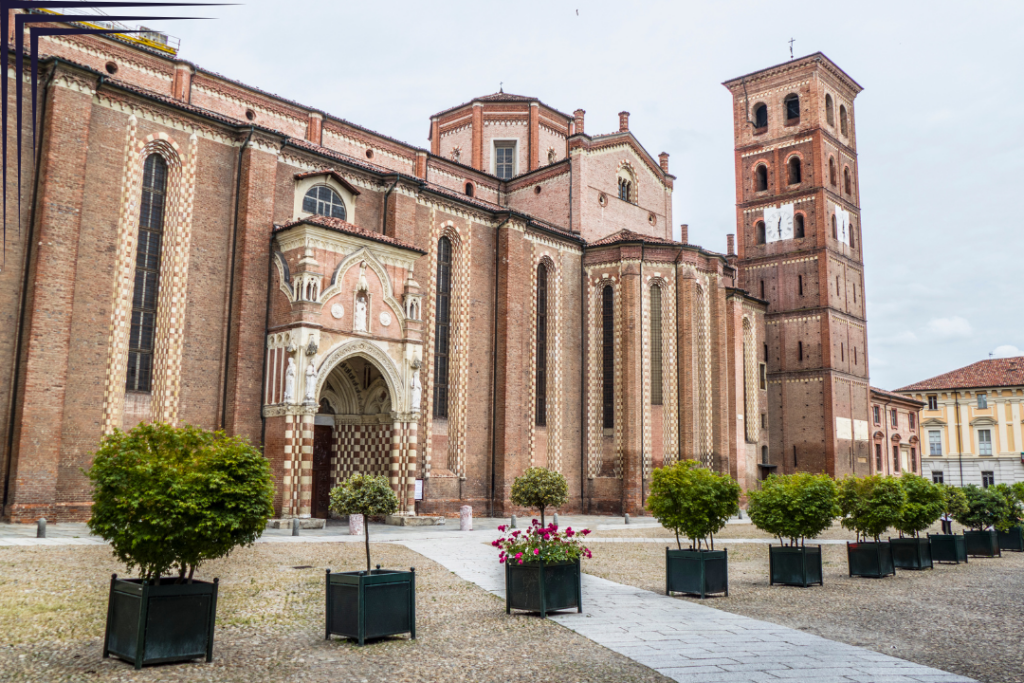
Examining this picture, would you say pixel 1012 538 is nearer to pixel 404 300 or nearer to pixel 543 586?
pixel 543 586

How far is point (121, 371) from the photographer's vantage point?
21.6 meters

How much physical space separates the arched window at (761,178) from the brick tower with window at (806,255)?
0.21ft

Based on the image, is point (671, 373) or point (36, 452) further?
point (671, 373)

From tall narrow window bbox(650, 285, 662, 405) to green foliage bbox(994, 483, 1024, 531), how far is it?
14321 mm

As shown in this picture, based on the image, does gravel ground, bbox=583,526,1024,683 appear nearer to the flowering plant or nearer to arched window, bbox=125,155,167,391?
the flowering plant

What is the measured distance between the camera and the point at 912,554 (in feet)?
57.0

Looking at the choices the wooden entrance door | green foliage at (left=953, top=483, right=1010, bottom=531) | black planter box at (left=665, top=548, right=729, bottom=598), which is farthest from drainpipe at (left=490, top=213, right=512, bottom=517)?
black planter box at (left=665, top=548, right=729, bottom=598)

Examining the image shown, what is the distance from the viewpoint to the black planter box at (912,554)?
17.3 metres

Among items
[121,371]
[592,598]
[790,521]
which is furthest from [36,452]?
[790,521]

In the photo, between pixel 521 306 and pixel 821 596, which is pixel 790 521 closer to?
pixel 821 596

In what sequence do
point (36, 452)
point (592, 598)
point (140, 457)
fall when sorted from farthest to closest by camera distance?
point (36, 452) → point (592, 598) → point (140, 457)

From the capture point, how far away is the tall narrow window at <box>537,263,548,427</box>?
33469 mm

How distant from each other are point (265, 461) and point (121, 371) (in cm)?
1539

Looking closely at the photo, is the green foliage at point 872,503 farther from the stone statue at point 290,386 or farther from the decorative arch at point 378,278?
the stone statue at point 290,386
